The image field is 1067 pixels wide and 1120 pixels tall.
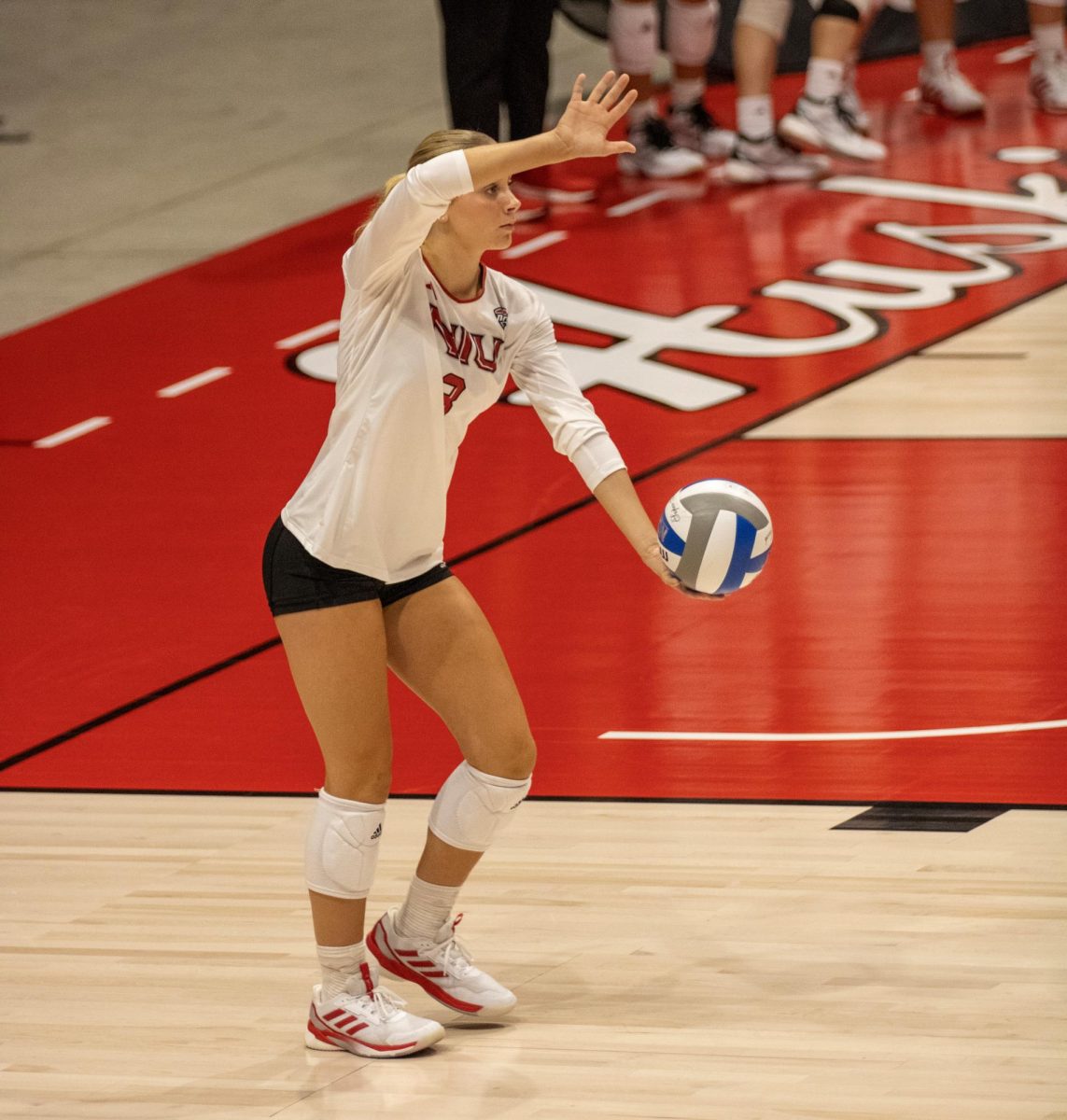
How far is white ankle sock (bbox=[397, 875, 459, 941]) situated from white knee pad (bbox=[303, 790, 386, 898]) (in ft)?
0.63

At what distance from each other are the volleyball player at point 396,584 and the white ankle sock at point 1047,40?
27.5ft

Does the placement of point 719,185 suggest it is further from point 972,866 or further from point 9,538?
point 972,866

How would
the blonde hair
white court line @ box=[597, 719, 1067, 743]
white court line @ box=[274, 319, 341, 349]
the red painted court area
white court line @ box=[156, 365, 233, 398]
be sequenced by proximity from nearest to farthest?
the blonde hair < white court line @ box=[597, 719, 1067, 743] < the red painted court area < white court line @ box=[156, 365, 233, 398] < white court line @ box=[274, 319, 341, 349]

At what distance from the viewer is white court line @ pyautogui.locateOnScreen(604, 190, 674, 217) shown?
34.4 ft

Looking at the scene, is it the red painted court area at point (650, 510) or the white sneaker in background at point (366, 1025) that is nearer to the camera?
the white sneaker in background at point (366, 1025)

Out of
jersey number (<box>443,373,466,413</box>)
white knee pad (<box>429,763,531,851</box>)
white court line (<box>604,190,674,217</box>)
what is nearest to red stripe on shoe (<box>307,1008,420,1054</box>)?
white knee pad (<box>429,763,531,851</box>)

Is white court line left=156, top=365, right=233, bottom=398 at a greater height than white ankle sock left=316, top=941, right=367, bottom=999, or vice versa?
white ankle sock left=316, top=941, right=367, bottom=999

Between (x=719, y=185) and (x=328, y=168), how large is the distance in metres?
2.27

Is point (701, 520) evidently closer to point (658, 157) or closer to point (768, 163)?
point (768, 163)

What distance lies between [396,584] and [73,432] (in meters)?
4.43

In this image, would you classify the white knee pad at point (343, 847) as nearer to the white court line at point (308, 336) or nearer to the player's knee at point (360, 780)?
the player's knee at point (360, 780)

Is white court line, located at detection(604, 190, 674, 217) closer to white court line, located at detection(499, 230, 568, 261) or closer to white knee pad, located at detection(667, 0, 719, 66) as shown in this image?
white court line, located at detection(499, 230, 568, 261)

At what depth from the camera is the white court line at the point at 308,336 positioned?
884 centimetres

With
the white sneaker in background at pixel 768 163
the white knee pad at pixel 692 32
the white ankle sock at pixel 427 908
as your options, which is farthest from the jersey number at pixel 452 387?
the white knee pad at pixel 692 32
